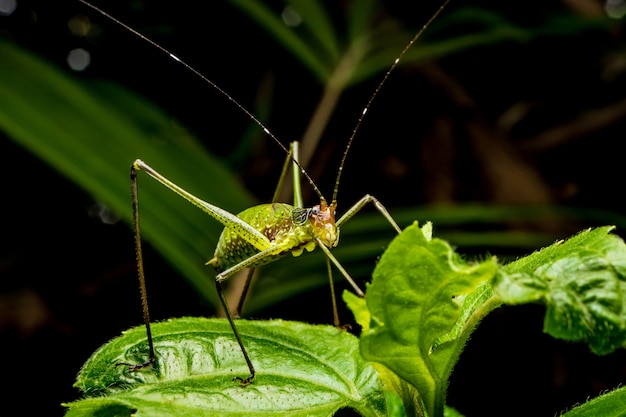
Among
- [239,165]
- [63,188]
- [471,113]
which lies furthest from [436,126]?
[63,188]

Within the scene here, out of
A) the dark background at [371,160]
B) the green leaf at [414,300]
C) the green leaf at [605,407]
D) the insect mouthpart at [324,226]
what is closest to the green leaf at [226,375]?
the green leaf at [414,300]

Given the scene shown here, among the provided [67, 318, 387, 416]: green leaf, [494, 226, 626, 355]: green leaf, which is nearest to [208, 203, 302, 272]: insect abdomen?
[67, 318, 387, 416]: green leaf

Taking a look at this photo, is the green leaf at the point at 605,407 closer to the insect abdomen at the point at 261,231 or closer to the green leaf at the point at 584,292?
the green leaf at the point at 584,292

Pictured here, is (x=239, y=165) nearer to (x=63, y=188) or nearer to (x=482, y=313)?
(x=63, y=188)

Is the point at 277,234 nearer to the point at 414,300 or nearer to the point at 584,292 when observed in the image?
the point at 414,300

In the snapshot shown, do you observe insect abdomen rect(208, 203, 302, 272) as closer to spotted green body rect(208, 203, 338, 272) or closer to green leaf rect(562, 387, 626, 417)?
spotted green body rect(208, 203, 338, 272)

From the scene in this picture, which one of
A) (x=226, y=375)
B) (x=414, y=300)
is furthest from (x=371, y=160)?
(x=414, y=300)
